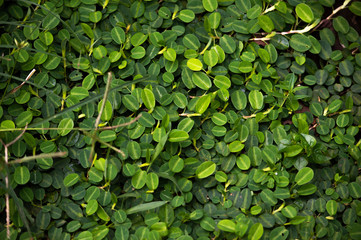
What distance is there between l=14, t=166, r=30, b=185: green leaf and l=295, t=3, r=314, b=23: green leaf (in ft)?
3.58

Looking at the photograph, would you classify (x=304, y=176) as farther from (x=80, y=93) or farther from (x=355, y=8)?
(x=80, y=93)

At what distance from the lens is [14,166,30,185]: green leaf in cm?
128

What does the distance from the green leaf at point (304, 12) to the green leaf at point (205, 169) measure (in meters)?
0.65

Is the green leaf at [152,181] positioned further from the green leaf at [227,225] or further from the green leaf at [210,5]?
the green leaf at [210,5]

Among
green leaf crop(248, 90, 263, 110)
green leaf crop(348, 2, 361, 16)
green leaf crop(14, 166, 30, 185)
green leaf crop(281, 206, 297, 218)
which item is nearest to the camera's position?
green leaf crop(14, 166, 30, 185)

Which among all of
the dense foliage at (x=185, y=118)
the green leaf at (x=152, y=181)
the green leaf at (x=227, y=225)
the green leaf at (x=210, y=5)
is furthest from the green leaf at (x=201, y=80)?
the green leaf at (x=227, y=225)

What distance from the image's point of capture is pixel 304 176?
Result: 4.63 ft

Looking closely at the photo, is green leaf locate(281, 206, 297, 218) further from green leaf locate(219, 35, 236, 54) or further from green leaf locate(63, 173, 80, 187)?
green leaf locate(63, 173, 80, 187)

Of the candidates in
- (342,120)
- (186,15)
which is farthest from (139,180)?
(342,120)

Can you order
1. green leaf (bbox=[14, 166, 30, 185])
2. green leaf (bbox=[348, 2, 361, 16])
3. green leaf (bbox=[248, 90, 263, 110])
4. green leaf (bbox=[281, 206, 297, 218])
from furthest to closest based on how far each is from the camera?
green leaf (bbox=[348, 2, 361, 16])
green leaf (bbox=[248, 90, 263, 110])
green leaf (bbox=[281, 206, 297, 218])
green leaf (bbox=[14, 166, 30, 185])

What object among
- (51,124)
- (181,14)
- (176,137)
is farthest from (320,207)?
(51,124)

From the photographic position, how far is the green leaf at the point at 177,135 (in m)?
1.35

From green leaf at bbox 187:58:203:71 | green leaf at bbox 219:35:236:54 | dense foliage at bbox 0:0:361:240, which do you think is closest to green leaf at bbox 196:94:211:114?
dense foliage at bbox 0:0:361:240

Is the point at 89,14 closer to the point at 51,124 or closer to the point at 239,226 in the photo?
the point at 51,124
